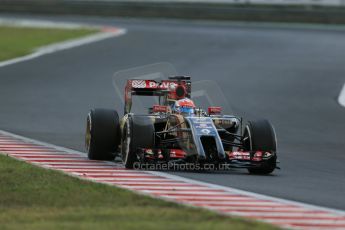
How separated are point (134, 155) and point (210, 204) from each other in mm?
3100

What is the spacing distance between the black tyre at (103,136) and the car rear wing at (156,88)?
1.06 m

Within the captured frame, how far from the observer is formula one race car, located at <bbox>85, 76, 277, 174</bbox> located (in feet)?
44.8

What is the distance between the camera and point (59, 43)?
37.2 meters

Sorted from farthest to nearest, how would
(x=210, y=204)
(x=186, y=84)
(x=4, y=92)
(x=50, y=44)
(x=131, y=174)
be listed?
(x=50, y=44), (x=4, y=92), (x=186, y=84), (x=131, y=174), (x=210, y=204)

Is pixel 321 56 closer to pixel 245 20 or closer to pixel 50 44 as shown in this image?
pixel 50 44

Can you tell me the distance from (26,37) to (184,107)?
26.0m

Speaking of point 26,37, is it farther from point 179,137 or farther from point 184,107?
point 179,137

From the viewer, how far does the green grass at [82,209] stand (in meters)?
9.29

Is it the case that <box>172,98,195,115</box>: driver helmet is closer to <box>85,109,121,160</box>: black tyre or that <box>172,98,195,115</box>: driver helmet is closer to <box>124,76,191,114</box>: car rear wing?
<box>124,76,191,114</box>: car rear wing

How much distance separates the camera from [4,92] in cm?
2466

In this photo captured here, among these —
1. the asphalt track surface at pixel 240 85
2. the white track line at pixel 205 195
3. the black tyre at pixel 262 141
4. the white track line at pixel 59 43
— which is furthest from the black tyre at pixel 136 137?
the white track line at pixel 59 43

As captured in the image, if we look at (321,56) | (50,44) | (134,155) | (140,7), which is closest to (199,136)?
(134,155)

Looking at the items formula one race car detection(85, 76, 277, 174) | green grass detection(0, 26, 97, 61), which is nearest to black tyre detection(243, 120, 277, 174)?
formula one race car detection(85, 76, 277, 174)

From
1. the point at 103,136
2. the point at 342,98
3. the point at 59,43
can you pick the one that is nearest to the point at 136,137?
the point at 103,136
